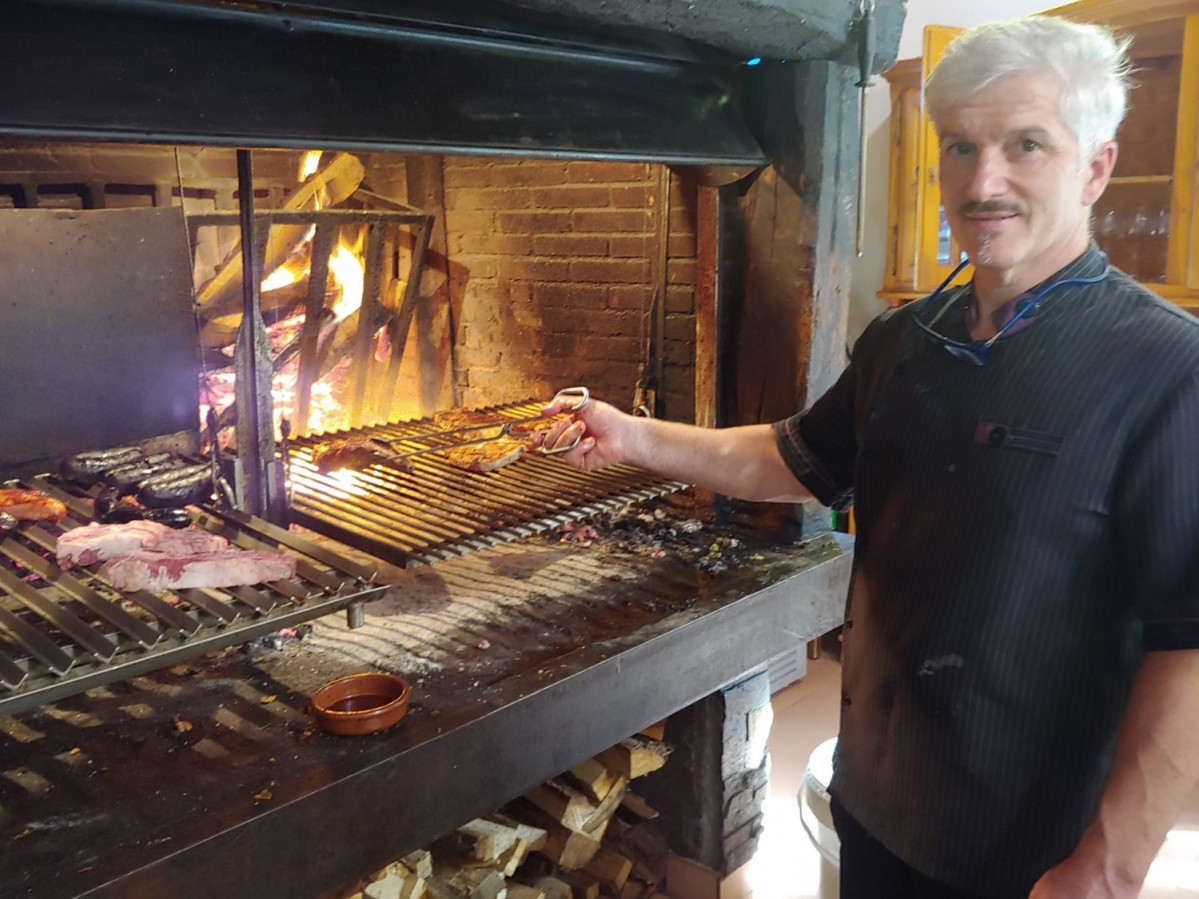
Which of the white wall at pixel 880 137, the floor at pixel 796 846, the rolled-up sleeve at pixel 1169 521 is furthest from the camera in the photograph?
the white wall at pixel 880 137

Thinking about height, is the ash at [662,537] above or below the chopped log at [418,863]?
above

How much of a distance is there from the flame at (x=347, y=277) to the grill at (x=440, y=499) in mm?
1065

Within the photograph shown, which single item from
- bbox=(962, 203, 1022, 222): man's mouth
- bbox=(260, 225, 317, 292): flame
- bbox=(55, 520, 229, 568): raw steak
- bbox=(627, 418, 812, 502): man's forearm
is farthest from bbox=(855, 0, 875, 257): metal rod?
bbox=(260, 225, 317, 292): flame

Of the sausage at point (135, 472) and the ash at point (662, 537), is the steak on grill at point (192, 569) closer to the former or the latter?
the sausage at point (135, 472)

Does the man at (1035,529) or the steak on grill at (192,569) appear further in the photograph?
the steak on grill at (192,569)

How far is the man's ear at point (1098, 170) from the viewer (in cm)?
163

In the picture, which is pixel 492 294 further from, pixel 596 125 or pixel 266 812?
pixel 266 812

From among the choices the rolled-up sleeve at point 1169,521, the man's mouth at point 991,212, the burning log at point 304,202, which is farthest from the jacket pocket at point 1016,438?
the burning log at point 304,202

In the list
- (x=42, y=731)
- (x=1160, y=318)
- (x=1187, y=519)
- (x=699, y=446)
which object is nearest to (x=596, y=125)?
(x=699, y=446)

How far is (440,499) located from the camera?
2.76m

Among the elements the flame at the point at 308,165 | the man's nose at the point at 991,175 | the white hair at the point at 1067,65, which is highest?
the flame at the point at 308,165

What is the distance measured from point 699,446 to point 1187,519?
1.14m

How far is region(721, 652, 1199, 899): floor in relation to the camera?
11.2 ft

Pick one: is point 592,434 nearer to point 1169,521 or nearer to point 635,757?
point 635,757
